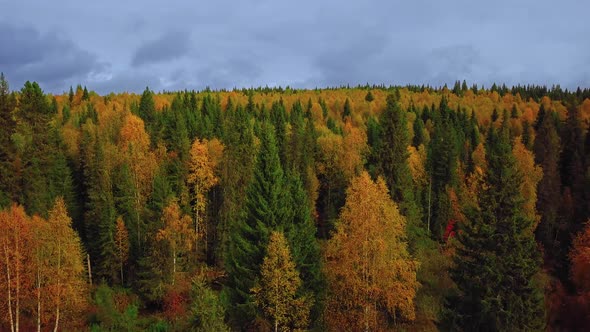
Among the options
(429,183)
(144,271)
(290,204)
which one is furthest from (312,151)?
(290,204)

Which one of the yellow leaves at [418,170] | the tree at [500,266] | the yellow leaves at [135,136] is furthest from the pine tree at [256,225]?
the yellow leaves at [418,170]

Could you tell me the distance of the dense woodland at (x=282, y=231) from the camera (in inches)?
1141

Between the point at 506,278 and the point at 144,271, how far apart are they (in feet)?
121

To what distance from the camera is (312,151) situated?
266 feet

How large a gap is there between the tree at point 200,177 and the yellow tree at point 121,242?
31.3 ft

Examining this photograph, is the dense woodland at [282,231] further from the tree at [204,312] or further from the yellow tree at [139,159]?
the yellow tree at [139,159]

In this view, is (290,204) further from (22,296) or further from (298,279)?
(22,296)

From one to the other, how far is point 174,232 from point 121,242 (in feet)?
29.2

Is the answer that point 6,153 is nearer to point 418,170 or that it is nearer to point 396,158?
point 396,158

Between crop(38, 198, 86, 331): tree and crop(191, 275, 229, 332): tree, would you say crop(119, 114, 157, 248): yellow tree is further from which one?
crop(191, 275, 229, 332): tree

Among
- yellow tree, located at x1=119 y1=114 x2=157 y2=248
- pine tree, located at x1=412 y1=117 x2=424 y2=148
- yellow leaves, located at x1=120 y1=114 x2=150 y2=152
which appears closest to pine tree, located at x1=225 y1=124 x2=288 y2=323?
yellow tree, located at x1=119 y1=114 x2=157 y2=248

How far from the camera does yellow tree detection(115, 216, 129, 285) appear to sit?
5525 centimetres

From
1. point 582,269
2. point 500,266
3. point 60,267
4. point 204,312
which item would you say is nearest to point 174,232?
point 60,267

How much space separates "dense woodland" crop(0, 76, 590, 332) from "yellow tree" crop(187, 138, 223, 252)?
12.0 inches
